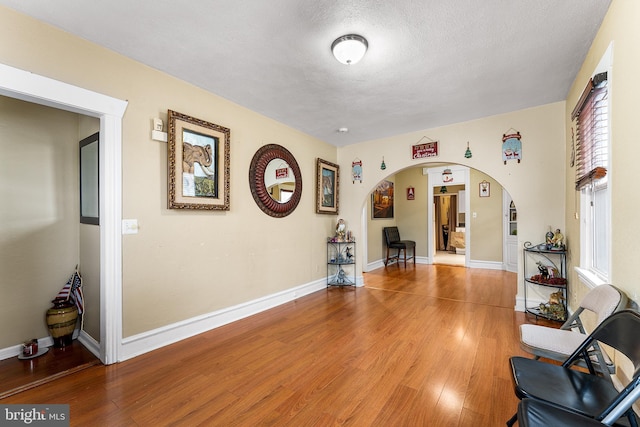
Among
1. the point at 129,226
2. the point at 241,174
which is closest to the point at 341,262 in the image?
the point at 241,174

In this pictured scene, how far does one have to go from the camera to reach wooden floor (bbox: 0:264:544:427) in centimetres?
160

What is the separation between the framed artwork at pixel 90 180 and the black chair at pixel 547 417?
9.93 ft

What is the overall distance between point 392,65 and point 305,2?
990 mm

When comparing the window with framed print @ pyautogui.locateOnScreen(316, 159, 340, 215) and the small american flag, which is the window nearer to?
framed print @ pyautogui.locateOnScreen(316, 159, 340, 215)

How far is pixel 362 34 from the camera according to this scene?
1949 mm

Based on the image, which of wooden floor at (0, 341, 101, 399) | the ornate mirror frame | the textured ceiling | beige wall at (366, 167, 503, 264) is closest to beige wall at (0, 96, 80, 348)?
wooden floor at (0, 341, 101, 399)

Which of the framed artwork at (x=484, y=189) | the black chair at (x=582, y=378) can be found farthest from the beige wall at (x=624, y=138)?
the framed artwork at (x=484, y=189)

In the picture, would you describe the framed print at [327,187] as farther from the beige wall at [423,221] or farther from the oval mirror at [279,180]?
the beige wall at [423,221]

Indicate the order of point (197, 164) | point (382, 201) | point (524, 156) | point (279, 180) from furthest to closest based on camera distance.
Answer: point (382, 201) → point (279, 180) → point (524, 156) → point (197, 164)

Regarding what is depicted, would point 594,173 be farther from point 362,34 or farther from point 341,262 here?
point 341,262

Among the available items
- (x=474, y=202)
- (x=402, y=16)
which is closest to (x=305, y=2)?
(x=402, y=16)

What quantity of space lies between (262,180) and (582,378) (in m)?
3.16

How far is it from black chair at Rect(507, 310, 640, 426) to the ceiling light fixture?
7.03 feet

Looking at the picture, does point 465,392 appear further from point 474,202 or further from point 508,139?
point 474,202
